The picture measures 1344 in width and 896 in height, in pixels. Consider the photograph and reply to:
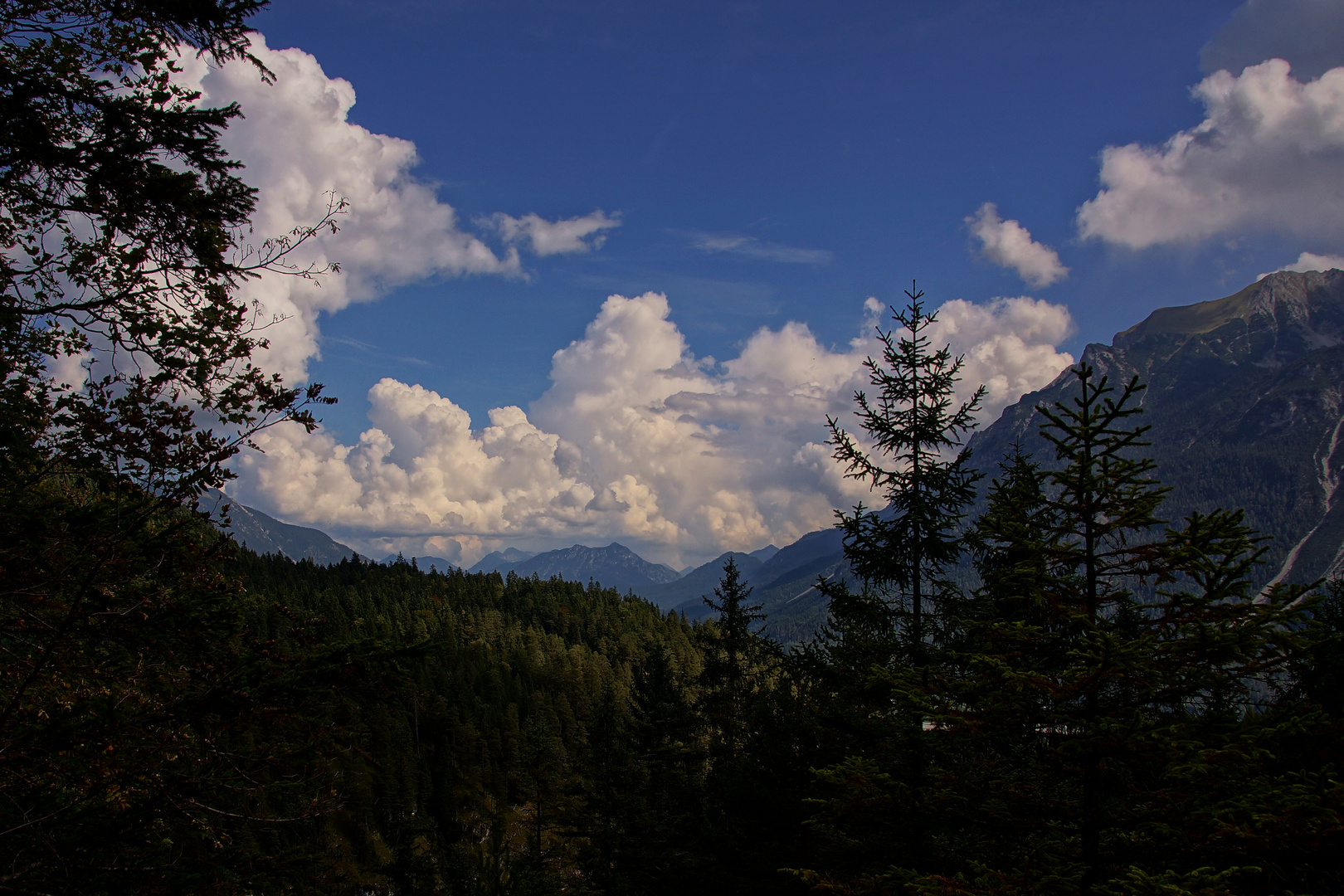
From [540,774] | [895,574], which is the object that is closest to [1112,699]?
[895,574]

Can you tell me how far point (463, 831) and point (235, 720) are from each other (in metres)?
82.4

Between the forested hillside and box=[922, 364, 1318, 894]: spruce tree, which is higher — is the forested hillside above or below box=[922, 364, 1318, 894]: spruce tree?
below

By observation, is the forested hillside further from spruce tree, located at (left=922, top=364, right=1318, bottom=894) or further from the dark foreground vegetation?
spruce tree, located at (left=922, top=364, right=1318, bottom=894)

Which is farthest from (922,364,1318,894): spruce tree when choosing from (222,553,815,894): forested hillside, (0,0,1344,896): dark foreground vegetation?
(222,553,815,894): forested hillside

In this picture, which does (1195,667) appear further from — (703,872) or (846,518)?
(703,872)

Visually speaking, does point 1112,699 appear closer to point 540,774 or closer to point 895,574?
point 895,574

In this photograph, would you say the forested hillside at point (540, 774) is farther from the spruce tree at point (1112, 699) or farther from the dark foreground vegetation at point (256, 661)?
the spruce tree at point (1112, 699)

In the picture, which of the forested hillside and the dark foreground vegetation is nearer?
the dark foreground vegetation

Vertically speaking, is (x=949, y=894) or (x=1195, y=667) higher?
(x=1195, y=667)

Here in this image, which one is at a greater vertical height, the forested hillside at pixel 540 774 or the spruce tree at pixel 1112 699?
the spruce tree at pixel 1112 699

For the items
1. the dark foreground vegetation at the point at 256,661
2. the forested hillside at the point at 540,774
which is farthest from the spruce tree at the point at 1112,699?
the forested hillside at the point at 540,774

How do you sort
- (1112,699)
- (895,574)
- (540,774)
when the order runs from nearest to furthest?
1. (1112,699)
2. (895,574)
3. (540,774)

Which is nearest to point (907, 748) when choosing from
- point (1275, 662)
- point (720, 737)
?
point (1275, 662)

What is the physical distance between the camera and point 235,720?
685 cm
